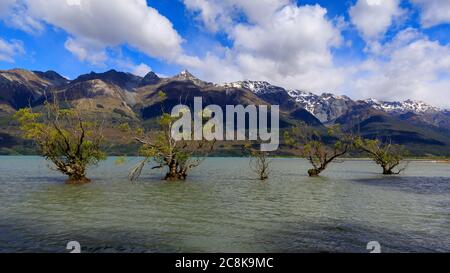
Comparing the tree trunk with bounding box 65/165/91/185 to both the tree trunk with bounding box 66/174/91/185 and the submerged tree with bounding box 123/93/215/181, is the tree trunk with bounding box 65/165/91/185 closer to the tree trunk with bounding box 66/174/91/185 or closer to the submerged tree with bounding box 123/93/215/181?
the tree trunk with bounding box 66/174/91/185

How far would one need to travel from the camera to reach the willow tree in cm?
6181

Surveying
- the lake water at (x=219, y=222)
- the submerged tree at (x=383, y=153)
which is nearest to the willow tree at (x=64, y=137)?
the lake water at (x=219, y=222)

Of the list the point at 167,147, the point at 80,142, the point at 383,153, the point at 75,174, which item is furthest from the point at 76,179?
the point at 383,153

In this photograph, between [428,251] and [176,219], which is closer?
[428,251]

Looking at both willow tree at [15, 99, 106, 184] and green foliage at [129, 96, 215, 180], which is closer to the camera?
willow tree at [15, 99, 106, 184]

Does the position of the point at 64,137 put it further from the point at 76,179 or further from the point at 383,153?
the point at 383,153

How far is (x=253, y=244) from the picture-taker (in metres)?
24.5

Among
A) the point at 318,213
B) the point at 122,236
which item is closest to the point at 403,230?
the point at 318,213

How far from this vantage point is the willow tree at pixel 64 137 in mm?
61812

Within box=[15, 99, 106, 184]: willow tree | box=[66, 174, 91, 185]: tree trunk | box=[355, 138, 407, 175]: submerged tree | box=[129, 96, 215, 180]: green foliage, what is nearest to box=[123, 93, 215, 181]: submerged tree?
box=[129, 96, 215, 180]: green foliage

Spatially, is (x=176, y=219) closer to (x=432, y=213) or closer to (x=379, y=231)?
(x=379, y=231)
